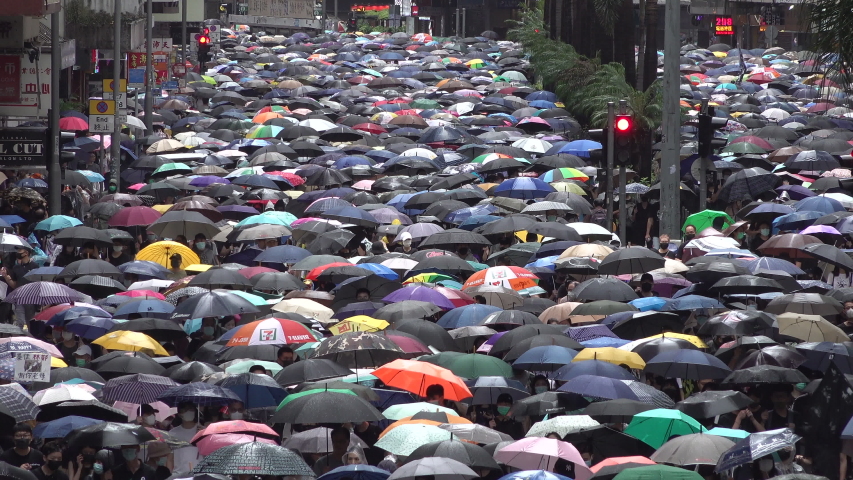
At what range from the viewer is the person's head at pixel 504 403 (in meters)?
13.1

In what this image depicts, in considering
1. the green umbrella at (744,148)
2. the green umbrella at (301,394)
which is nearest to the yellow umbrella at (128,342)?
the green umbrella at (301,394)

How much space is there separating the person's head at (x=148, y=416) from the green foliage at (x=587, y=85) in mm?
16999

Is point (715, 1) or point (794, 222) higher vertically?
point (715, 1)

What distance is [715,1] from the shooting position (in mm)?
90688

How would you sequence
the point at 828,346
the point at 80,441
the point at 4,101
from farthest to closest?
the point at 4,101
the point at 828,346
the point at 80,441

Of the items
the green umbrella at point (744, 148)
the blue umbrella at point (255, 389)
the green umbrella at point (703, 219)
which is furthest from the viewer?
the green umbrella at point (744, 148)

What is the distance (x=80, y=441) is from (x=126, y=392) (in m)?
1.55

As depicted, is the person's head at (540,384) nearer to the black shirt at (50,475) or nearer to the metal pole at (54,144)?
the black shirt at (50,475)

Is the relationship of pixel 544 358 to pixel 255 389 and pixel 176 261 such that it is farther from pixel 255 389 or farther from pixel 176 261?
pixel 176 261

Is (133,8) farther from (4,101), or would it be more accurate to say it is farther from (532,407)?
(532,407)

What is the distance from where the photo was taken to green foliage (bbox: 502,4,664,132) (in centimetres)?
3375

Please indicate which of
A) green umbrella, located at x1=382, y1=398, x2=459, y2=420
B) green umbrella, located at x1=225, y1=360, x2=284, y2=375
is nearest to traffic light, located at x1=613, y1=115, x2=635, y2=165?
green umbrella, located at x1=225, y1=360, x2=284, y2=375

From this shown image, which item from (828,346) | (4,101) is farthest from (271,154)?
(828,346)

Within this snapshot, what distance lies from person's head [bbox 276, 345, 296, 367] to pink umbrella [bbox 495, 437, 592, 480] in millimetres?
3793
